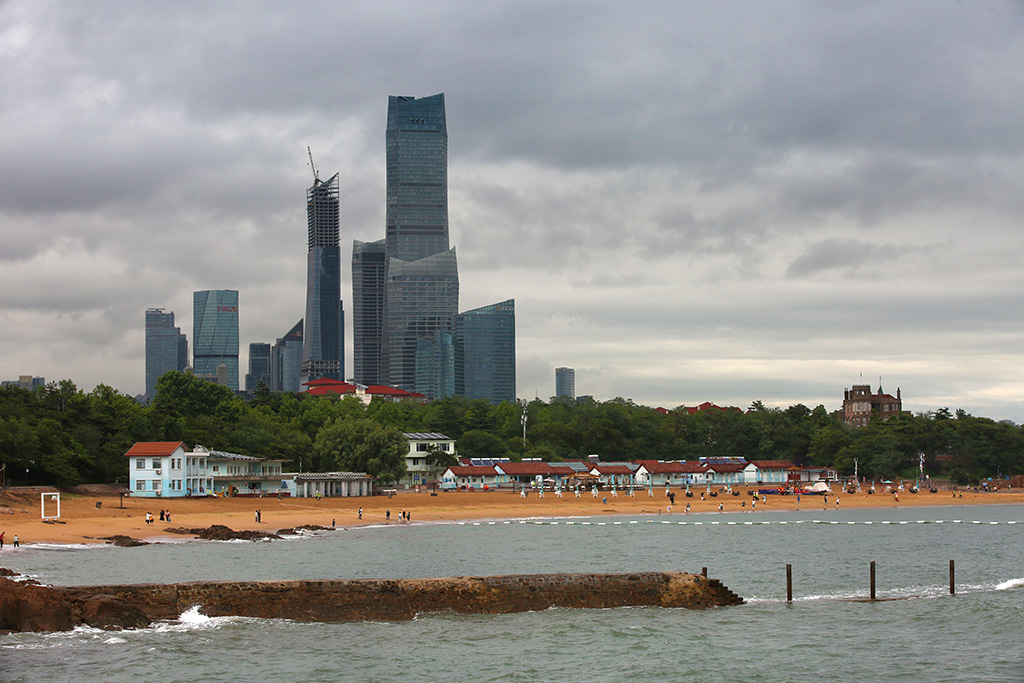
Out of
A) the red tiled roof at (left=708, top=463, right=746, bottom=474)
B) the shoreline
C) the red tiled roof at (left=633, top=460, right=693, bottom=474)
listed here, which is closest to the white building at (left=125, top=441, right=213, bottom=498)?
the shoreline

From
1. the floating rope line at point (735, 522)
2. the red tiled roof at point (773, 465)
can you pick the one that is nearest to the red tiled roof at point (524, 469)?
the red tiled roof at point (773, 465)

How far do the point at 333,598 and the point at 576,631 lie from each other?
759 cm

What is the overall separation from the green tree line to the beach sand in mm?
5864

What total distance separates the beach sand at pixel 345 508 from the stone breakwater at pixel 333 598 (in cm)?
2631

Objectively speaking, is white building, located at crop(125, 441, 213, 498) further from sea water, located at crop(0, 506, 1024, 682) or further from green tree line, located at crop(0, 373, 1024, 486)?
sea water, located at crop(0, 506, 1024, 682)

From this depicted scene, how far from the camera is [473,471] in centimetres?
12431

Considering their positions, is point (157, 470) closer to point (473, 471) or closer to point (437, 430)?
point (473, 471)

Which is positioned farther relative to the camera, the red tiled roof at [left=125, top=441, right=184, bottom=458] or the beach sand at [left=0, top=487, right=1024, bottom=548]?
the red tiled roof at [left=125, top=441, right=184, bottom=458]

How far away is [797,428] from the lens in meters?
156

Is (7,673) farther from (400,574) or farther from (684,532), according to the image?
(684,532)

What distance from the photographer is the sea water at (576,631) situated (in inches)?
1062

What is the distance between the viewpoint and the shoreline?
200 ft

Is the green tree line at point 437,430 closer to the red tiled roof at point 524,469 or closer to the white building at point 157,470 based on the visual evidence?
the white building at point 157,470

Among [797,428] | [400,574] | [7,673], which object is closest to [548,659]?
[7,673]
